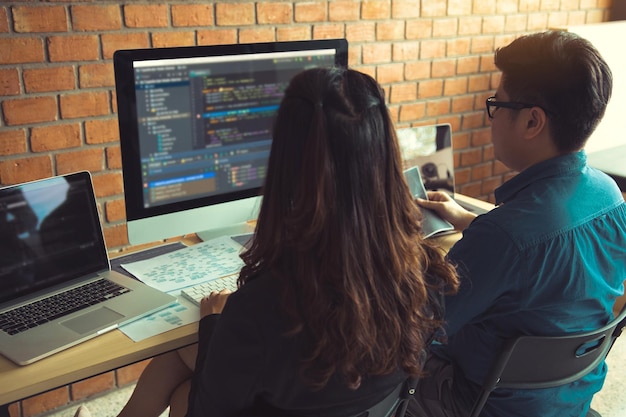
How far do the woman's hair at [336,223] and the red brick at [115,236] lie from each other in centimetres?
126

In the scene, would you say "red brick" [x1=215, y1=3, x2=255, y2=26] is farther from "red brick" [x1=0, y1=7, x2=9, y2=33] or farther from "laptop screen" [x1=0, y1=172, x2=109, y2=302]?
"laptop screen" [x1=0, y1=172, x2=109, y2=302]

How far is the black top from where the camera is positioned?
937 mm

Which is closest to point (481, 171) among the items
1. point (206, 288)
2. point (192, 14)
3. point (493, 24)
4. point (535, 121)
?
point (493, 24)

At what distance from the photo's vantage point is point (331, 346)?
0.93 m

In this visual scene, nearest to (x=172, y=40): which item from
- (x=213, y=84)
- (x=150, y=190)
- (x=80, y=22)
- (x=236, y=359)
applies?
(x=80, y=22)

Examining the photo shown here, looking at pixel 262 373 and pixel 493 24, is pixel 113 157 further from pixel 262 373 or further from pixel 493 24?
pixel 493 24

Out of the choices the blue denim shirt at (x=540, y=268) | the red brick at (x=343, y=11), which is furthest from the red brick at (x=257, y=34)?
the blue denim shirt at (x=540, y=268)

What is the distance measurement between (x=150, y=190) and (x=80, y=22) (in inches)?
25.3

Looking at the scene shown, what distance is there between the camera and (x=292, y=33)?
2.30m

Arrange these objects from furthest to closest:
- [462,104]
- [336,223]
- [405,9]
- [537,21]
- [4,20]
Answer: [537,21] → [462,104] → [405,9] → [4,20] → [336,223]

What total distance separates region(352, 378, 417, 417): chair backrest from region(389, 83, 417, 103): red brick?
1.71 m

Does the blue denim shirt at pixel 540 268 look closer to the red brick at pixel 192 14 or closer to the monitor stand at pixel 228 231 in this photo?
the monitor stand at pixel 228 231

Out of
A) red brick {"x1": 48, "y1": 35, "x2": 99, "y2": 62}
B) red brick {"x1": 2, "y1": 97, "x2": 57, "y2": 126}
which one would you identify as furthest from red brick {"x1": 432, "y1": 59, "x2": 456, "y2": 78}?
red brick {"x1": 2, "y1": 97, "x2": 57, "y2": 126}

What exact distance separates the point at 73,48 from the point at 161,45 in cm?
28
